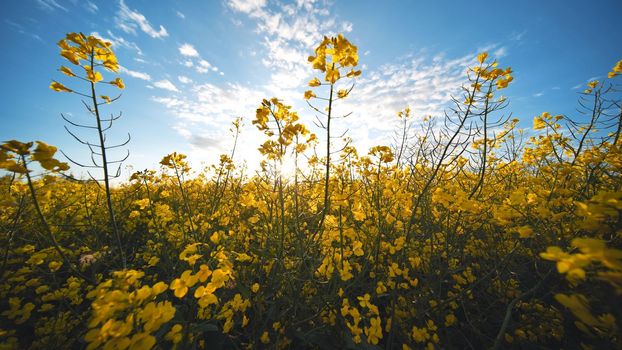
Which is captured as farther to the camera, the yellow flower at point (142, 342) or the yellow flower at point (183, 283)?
the yellow flower at point (183, 283)

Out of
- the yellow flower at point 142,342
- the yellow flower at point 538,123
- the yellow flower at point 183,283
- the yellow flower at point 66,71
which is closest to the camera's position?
the yellow flower at point 142,342

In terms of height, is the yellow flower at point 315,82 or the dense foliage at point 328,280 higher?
the yellow flower at point 315,82

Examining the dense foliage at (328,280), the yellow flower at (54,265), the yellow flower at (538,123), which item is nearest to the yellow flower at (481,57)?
the dense foliage at (328,280)

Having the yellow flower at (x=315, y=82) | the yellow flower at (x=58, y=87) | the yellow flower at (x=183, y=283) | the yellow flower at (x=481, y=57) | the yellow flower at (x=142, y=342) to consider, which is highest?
the yellow flower at (x=481, y=57)

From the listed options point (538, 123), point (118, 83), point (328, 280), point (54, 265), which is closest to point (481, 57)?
point (538, 123)

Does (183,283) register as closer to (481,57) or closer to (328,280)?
(328,280)

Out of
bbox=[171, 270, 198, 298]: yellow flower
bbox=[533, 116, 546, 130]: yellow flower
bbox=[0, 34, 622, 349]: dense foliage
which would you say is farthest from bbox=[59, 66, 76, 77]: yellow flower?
bbox=[533, 116, 546, 130]: yellow flower

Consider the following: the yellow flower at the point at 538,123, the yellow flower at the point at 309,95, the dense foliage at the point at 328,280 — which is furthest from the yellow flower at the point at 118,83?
the yellow flower at the point at 538,123

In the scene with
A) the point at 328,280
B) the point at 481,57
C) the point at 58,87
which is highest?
the point at 481,57

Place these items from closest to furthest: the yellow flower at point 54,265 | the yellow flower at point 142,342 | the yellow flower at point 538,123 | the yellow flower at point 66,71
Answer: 1. the yellow flower at point 142,342
2. the yellow flower at point 66,71
3. the yellow flower at point 54,265
4. the yellow flower at point 538,123

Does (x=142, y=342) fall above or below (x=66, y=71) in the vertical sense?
below

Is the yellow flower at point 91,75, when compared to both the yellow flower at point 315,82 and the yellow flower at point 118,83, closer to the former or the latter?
the yellow flower at point 118,83

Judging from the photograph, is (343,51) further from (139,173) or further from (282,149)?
(139,173)

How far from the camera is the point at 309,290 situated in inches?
94.9
